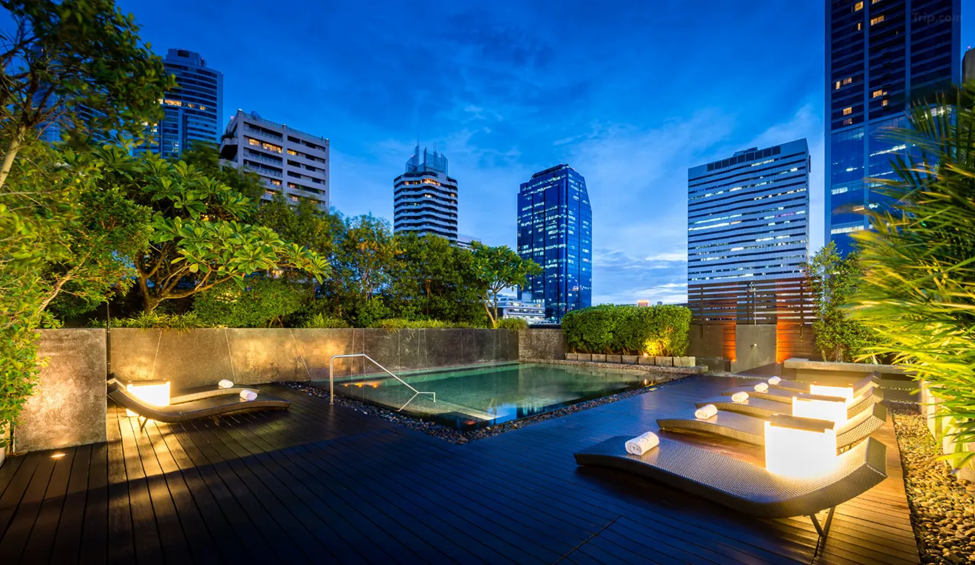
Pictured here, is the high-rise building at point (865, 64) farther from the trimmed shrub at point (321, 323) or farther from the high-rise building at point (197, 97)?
the high-rise building at point (197, 97)

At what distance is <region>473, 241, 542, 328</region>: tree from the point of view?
13.6 metres

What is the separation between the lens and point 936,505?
278 cm

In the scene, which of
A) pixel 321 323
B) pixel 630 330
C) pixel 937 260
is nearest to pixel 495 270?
pixel 630 330

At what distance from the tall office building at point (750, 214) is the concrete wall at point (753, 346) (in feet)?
239

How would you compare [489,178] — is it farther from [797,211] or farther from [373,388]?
[373,388]

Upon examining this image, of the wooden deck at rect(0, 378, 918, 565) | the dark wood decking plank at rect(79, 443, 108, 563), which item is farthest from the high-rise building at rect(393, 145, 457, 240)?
the dark wood decking plank at rect(79, 443, 108, 563)

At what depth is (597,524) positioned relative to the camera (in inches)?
98.0

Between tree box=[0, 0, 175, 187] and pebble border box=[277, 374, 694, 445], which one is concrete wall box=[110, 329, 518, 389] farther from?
tree box=[0, 0, 175, 187]

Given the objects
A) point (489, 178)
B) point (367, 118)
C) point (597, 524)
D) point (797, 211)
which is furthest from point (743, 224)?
point (597, 524)

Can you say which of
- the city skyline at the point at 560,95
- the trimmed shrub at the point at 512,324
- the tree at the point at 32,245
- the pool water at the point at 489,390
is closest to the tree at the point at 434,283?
the trimmed shrub at the point at 512,324

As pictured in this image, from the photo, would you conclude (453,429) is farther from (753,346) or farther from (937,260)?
(753,346)

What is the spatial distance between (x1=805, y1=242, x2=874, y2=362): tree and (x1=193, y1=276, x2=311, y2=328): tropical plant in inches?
469

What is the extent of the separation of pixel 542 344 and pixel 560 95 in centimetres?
5504

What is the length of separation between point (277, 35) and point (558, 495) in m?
57.0
